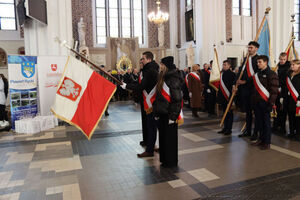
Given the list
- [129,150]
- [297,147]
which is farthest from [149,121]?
[297,147]

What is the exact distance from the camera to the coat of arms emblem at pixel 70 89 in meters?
5.04

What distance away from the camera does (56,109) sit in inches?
205

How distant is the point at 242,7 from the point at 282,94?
12.8m

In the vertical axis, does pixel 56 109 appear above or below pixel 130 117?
above

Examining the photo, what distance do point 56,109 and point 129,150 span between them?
1638mm

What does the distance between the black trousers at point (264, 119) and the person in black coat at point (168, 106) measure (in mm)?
1890

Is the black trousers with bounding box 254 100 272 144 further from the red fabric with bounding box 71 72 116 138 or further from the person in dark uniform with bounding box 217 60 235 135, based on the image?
the red fabric with bounding box 71 72 116 138

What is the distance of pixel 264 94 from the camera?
487 centimetres

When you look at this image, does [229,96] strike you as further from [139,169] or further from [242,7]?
[242,7]

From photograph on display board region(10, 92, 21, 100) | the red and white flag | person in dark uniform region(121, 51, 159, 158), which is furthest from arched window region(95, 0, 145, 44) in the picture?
person in dark uniform region(121, 51, 159, 158)

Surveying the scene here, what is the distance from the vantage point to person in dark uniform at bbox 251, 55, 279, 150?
4796 mm

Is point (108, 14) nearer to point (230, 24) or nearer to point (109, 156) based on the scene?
point (230, 24)

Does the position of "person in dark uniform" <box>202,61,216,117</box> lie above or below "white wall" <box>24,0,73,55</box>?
below

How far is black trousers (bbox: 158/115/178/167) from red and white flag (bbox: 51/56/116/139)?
1347mm
